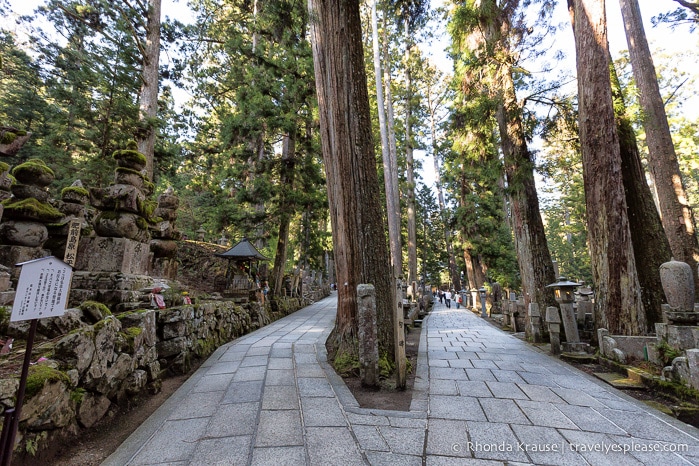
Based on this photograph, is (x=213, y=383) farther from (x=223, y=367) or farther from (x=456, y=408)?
(x=456, y=408)

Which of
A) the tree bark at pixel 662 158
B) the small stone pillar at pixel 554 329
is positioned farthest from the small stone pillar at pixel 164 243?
the tree bark at pixel 662 158

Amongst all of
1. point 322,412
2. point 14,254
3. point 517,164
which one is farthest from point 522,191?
point 14,254

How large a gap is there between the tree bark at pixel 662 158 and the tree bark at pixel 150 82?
13.8 meters

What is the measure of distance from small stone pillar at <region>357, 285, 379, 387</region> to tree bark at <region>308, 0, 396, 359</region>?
831mm

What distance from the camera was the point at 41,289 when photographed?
1814mm

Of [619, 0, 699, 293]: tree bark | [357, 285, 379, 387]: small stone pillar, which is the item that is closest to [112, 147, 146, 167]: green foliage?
[357, 285, 379, 387]: small stone pillar

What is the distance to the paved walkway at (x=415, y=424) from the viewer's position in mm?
2148

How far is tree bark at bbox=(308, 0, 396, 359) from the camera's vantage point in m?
4.59

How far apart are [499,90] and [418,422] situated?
770cm

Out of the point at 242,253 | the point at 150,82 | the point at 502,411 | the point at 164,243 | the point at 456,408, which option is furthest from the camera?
the point at 150,82

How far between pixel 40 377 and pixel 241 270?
751 centimetres

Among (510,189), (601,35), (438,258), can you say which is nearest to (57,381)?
(510,189)

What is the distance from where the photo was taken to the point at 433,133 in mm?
23234

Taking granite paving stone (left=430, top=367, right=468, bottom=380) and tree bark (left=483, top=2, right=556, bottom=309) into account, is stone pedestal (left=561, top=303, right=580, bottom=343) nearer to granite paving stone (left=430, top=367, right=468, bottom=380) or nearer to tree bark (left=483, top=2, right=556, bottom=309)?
tree bark (left=483, top=2, right=556, bottom=309)
